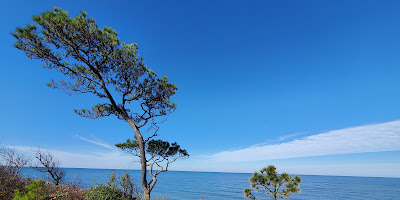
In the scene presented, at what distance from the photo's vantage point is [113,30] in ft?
20.7

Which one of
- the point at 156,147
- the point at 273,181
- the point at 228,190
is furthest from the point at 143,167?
the point at 228,190

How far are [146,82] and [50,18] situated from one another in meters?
3.89

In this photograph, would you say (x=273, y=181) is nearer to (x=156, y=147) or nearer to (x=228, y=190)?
(x=156, y=147)

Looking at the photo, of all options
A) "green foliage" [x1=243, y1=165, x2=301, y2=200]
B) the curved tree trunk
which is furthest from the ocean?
"green foliage" [x1=243, y1=165, x2=301, y2=200]

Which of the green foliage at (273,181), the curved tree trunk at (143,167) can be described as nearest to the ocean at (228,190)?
the curved tree trunk at (143,167)

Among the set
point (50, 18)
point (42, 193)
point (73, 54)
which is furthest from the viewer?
point (73, 54)

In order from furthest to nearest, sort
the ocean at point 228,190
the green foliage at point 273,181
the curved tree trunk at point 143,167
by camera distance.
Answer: the ocean at point 228,190 → the green foliage at point 273,181 → the curved tree trunk at point 143,167

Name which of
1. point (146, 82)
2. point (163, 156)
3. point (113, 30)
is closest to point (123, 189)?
point (163, 156)

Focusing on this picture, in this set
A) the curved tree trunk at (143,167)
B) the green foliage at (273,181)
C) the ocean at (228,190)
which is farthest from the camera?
the ocean at (228,190)

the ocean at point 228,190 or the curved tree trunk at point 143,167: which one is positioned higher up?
the curved tree trunk at point 143,167

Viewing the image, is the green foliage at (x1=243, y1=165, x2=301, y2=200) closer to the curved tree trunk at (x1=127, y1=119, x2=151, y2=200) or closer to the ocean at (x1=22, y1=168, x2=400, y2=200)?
the curved tree trunk at (x1=127, y1=119, x2=151, y2=200)

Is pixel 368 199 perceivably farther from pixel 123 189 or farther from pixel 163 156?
pixel 123 189

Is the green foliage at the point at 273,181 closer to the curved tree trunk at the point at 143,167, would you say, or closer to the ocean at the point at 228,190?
the curved tree trunk at the point at 143,167

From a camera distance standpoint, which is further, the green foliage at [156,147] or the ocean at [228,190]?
the ocean at [228,190]
